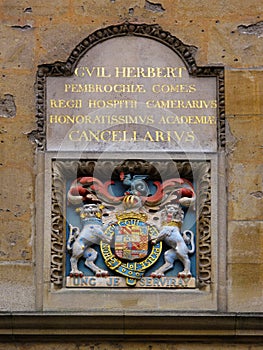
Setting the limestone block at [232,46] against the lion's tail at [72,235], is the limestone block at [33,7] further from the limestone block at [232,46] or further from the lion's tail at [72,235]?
the lion's tail at [72,235]

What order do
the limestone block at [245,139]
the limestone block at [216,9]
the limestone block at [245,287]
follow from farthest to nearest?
the limestone block at [216,9] < the limestone block at [245,139] < the limestone block at [245,287]

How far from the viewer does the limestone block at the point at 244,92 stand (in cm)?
1730

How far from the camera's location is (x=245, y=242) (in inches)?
669

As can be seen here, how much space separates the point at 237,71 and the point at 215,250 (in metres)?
1.71

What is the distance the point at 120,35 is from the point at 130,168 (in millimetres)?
1294

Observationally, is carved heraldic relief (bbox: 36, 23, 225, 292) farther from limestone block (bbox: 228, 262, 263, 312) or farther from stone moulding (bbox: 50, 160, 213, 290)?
limestone block (bbox: 228, 262, 263, 312)

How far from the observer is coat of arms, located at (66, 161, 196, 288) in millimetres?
16938

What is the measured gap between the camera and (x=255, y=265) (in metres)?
16.9

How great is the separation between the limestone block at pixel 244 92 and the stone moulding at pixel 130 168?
1.99ft

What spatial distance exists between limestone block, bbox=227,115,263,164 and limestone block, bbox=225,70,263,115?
0.25 ft

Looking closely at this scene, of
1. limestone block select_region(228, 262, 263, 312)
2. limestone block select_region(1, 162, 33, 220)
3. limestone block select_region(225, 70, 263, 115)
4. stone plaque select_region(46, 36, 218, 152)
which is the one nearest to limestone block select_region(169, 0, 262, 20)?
stone plaque select_region(46, 36, 218, 152)

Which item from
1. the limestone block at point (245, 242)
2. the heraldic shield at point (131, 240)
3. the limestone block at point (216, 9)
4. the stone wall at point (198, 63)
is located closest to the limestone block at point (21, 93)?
the stone wall at point (198, 63)

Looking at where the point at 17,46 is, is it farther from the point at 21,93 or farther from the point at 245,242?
the point at 245,242

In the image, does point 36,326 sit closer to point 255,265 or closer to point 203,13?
point 255,265
